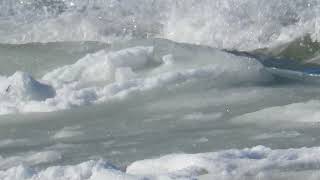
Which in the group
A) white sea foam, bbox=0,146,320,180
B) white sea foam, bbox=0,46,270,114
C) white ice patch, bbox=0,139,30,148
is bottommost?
white ice patch, bbox=0,139,30,148

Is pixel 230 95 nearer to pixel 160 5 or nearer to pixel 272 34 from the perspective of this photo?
pixel 272 34

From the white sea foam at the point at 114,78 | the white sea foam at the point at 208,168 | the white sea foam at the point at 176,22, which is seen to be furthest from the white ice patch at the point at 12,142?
the white sea foam at the point at 176,22

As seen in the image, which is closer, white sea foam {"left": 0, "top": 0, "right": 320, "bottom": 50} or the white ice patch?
the white ice patch

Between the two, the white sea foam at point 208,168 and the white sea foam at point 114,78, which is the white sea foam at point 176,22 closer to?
the white sea foam at point 114,78

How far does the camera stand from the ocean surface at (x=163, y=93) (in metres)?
5.38

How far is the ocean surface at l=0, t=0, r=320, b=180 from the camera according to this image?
5.38 m

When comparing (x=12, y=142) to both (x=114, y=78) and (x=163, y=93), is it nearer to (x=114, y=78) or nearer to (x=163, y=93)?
(x=163, y=93)

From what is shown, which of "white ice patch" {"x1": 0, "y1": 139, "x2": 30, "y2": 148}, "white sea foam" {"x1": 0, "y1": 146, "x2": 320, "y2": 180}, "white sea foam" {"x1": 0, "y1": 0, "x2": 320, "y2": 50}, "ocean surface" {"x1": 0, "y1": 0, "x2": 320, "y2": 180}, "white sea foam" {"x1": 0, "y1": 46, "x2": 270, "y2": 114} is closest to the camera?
"white sea foam" {"x1": 0, "y1": 146, "x2": 320, "y2": 180}

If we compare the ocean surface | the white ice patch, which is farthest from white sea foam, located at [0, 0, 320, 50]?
the white ice patch

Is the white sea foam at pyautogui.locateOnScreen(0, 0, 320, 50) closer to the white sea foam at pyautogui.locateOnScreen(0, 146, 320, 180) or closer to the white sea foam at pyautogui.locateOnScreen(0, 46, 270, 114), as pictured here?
the white sea foam at pyautogui.locateOnScreen(0, 46, 270, 114)

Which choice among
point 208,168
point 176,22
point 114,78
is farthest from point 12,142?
point 176,22

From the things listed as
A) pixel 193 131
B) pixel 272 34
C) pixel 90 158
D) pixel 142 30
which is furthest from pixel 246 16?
pixel 90 158

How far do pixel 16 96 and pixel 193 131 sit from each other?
6.28 feet

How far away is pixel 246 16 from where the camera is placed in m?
10.8
